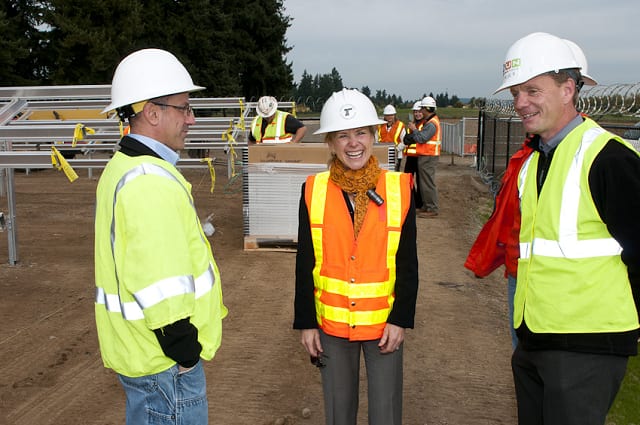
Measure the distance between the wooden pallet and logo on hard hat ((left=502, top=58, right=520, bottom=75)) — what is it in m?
6.37

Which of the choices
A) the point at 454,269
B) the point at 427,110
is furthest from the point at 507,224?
the point at 427,110

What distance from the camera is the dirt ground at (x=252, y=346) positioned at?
183 inches

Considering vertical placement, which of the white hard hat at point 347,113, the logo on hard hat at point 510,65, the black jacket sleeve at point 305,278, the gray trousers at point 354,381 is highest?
the logo on hard hat at point 510,65

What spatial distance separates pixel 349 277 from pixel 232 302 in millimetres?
4198

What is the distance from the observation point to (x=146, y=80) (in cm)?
276

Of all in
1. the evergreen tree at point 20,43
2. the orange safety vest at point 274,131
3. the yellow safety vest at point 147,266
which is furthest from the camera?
the evergreen tree at point 20,43

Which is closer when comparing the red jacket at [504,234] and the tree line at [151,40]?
the red jacket at [504,234]

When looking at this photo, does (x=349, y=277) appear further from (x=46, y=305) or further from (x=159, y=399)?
(x=46, y=305)

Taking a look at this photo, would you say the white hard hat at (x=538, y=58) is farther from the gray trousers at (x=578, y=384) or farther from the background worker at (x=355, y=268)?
the gray trousers at (x=578, y=384)

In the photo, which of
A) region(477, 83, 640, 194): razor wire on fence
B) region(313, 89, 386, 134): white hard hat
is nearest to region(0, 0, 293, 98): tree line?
region(477, 83, 640, 194): razor wire on fence

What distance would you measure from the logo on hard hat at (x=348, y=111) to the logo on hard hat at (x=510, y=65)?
0.77 m

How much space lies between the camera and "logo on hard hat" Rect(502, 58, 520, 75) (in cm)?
299

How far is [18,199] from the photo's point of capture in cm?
1423

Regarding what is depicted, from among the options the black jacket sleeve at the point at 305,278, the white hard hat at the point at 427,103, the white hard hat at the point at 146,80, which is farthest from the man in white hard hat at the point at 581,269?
the white hard hat at the point at 427,103
